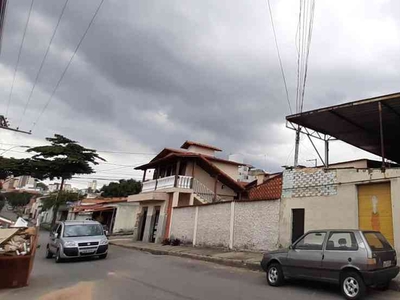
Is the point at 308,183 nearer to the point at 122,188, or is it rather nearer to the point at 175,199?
the point at 175,199

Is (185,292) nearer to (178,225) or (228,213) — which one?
(228,213)

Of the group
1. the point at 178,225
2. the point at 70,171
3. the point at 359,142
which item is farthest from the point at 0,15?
the point at 70,171

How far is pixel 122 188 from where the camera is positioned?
59.6 meters

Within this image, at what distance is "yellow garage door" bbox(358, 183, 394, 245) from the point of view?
9901 millimetres

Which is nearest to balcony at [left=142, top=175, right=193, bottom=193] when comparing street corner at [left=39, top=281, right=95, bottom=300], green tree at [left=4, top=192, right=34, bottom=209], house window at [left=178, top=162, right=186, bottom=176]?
house window at [left=178, top=162, right=186, bottom=176]

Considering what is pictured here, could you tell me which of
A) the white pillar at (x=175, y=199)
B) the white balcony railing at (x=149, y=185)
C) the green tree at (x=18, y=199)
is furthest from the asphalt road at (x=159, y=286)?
the green tree at (x=18, y=199)

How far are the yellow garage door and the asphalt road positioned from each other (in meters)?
→ 3.12

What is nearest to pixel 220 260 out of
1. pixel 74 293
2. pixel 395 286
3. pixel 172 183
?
pixel 395 286

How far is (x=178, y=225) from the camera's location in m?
20.5

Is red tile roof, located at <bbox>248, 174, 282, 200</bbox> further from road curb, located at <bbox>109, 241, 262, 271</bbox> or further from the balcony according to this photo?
the balcony

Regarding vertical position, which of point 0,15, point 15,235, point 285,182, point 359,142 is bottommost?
point 15,235

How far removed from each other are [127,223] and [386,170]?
97.1 ft

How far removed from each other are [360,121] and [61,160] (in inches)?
1101

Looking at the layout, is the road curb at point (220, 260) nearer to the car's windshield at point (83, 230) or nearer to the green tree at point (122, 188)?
the car's windshield at point (83, 230)
